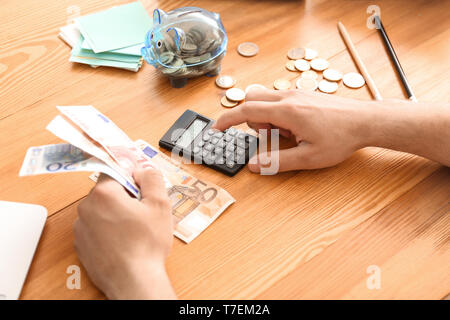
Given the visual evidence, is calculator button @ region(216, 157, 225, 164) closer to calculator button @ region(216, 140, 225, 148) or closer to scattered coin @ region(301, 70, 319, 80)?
calculator button @ region(216, 140, 225, 148)

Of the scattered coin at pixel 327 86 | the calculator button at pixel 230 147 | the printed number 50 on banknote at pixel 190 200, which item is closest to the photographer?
the printed number 50 on banknote at pixel 190 200

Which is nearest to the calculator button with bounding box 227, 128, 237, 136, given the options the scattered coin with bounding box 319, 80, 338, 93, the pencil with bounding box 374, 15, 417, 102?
the scattered coin with bounding box 319, 80, 338, 93

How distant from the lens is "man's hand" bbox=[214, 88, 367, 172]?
0.80 m

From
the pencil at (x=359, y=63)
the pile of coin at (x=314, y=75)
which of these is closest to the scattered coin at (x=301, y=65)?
the pile of coin at (x=314, y=75)

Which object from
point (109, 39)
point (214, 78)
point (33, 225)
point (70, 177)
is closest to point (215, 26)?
point (214, 78)

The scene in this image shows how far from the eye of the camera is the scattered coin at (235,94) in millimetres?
938

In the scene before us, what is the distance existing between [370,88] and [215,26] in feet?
1.15

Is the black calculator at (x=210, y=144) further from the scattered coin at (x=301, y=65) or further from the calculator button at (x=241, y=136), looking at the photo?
the scattered coin at (x=301, y=65)

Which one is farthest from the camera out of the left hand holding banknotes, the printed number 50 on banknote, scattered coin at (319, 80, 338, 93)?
scattered coin at (319, 80, 338, 93)

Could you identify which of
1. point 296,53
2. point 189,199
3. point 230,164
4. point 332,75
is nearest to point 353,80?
point 332,75

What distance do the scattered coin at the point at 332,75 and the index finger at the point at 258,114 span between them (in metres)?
0.20

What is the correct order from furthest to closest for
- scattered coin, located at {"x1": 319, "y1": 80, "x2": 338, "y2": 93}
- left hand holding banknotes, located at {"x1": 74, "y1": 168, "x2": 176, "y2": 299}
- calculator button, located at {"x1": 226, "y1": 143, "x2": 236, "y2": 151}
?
scattered coin, located at {"x1": 319, "y1": 80, "x2": 338, "y2": 93}, calculator button, located at {"x1": 226, "y1": 143, "x2": 236, "y2": 151}, left hand holding banknotes, located at {"x1": 74, "y1": 168, "x2": 176, "y2": 299}

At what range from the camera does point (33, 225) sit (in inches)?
29.1

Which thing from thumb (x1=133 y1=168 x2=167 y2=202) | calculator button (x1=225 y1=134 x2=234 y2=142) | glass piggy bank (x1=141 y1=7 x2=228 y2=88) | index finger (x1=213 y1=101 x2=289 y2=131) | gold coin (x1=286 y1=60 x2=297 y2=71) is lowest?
gold coin (x1=286 y1=60 x2=297 y2=71)
